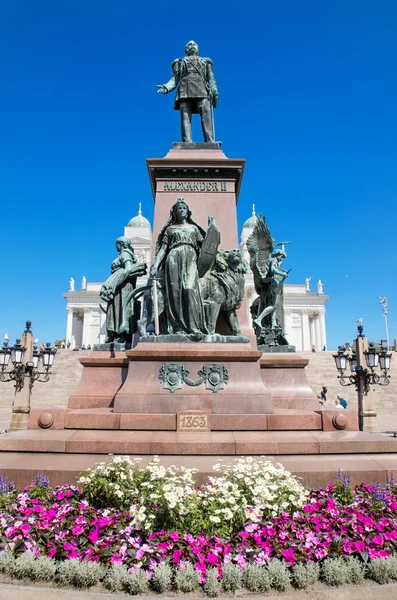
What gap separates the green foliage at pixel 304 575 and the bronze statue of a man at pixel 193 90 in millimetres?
9091

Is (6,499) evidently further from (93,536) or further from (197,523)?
(197,523)

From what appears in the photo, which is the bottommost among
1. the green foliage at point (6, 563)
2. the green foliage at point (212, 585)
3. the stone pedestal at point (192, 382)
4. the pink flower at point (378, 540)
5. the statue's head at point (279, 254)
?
the green foliage at point (212, 585)

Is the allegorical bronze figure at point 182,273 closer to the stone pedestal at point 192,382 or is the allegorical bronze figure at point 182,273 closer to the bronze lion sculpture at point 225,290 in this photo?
the bronze lion sculpture at point 225,290

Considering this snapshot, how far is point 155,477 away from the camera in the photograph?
172 inches

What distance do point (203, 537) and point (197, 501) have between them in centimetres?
37

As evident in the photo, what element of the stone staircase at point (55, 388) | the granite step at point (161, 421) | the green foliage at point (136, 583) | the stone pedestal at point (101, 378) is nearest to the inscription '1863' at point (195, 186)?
the stone pedestal at point (101, 378)

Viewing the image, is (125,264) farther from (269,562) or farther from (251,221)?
(251,221)

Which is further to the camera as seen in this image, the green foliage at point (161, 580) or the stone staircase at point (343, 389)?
the stone staircase at point (343, 389)

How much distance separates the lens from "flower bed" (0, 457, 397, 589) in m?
3.79

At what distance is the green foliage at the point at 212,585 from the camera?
11.3 ft

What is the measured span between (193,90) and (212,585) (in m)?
10.1

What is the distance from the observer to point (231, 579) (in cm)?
352

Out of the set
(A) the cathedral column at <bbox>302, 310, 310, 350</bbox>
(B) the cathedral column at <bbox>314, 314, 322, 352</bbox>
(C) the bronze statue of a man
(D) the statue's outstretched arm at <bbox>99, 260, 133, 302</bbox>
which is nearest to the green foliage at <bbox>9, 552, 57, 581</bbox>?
(D) the statue's outstretched arm at <bbox>99, 260, 133, 302</bbox>

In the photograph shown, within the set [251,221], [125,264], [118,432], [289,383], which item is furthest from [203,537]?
[251,221]
